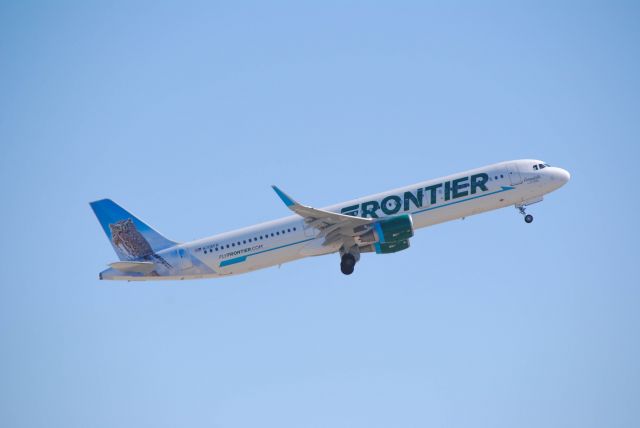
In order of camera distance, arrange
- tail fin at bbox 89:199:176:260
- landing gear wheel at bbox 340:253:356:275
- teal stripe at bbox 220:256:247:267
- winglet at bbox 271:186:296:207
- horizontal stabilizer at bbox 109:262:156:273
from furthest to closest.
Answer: tail fin at bbox 89:199:176:260
teal stripe at bbox 220:256:247:267
horizontal stabilizer at bbox 109:262:156:273
landing gear wheel at bbox 340:253:356:275
winglet at bbox 271:186:296:207

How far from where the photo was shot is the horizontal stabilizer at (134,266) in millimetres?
63031

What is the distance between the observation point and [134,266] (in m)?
63.7

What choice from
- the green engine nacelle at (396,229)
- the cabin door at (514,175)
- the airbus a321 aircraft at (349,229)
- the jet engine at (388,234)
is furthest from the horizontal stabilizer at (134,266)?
the cabin door at (514,175)

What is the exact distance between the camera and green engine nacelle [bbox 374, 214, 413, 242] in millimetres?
60531

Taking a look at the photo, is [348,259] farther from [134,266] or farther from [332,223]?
[134,266]

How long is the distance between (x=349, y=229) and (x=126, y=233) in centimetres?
1642

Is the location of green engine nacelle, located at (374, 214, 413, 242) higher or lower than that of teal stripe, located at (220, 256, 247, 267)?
lower

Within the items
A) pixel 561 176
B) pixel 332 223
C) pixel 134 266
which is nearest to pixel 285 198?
pixel 332 223

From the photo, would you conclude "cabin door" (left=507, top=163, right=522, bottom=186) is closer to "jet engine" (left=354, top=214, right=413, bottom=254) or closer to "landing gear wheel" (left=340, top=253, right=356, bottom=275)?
"jet engine" (left=354, top=214, right=413, bottom=254)

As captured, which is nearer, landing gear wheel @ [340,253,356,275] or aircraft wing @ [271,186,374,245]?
aircraft wing @ [271,186,374,245]

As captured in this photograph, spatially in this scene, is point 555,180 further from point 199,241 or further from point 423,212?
point 199,241

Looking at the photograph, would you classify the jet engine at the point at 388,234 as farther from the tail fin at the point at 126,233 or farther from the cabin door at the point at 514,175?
the tail fin at the point at 126,233

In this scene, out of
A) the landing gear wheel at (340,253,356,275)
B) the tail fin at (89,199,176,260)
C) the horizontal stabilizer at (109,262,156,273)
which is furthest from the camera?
the tail fin at (89,199,176,260)

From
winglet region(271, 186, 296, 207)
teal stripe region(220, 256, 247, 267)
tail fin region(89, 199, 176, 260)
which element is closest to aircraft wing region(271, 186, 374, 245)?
winglet region(271, 186, 296, 207)
